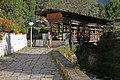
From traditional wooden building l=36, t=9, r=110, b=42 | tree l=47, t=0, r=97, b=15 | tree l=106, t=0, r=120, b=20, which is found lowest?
traditional wooden building l=36, t=9, r=110, b=42

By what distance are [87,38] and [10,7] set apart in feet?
32.0

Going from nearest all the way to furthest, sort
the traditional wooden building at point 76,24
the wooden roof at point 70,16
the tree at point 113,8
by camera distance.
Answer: the wooden roof at point 70,16 → the traditional wooden building at point 76,24 → the tree at point 113,8

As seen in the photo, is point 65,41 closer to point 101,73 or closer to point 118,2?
point 101,73

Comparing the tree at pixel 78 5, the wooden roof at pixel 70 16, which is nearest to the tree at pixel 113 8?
the wooden roof at pixel 70 16

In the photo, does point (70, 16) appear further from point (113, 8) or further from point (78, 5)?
point (78, 5)

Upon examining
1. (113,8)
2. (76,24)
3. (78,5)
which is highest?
(78,5)

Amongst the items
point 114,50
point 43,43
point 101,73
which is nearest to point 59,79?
point 101,73

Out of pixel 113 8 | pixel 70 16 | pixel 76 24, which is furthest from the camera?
pixel 113 8

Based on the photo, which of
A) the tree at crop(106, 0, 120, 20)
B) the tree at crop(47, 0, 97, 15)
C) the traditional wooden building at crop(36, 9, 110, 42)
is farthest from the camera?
the tree at crop(47, 0, 97, 15)

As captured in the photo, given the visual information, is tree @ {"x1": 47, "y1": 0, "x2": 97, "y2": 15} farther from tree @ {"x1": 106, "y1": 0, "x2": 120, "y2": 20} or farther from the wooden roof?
the wooden roof

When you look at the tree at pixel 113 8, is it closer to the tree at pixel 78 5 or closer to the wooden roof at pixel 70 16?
the wooden roof at pixel 70 16

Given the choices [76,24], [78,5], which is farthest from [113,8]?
[78,5]

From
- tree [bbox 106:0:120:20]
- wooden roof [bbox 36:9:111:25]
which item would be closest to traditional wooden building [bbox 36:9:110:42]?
wooden roof [bbox 36:9:111:25]

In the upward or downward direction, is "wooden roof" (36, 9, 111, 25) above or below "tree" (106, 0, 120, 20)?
below
